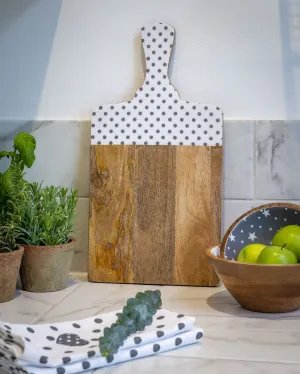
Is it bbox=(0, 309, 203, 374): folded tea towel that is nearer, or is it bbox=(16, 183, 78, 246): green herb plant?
bbox=(0, 309, 203, 374): folded tea towel

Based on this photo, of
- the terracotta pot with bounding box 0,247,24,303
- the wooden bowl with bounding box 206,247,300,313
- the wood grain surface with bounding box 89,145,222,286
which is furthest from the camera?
the wood grain surface with bounding box 89,145,222,286

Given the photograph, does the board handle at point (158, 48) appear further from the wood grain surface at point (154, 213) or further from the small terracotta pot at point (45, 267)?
the small terracotta pot at point (45, 267)

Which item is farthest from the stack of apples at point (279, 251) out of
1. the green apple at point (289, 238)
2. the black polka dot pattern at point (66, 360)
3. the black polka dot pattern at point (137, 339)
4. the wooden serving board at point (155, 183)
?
the black polka dot pattern at point (66, 360)

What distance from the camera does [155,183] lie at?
1.18m

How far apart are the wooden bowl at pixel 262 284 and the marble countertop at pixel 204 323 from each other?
0.02 m

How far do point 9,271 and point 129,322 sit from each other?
38cm

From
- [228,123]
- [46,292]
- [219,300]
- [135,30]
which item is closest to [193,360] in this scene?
[219,300]

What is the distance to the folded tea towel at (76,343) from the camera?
2.21 ft

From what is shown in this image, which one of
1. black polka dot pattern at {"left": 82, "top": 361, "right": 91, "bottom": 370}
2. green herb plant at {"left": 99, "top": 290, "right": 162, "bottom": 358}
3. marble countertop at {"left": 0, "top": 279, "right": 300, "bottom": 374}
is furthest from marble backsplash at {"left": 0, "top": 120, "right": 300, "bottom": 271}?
black polka dot pattern at {"left": 82, "top": 361, "right": 91, "bottom": 370}

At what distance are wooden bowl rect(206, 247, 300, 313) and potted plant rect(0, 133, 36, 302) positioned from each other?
0.37 meters

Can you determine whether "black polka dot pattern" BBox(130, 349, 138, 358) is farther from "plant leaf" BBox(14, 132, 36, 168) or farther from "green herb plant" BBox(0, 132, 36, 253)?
"plant leaf" BBox(14, 132, 36, 168)

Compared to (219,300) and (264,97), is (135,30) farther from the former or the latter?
(219,300)

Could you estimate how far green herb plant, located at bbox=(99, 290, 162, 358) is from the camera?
2.27 feet

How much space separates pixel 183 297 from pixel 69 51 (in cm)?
61
